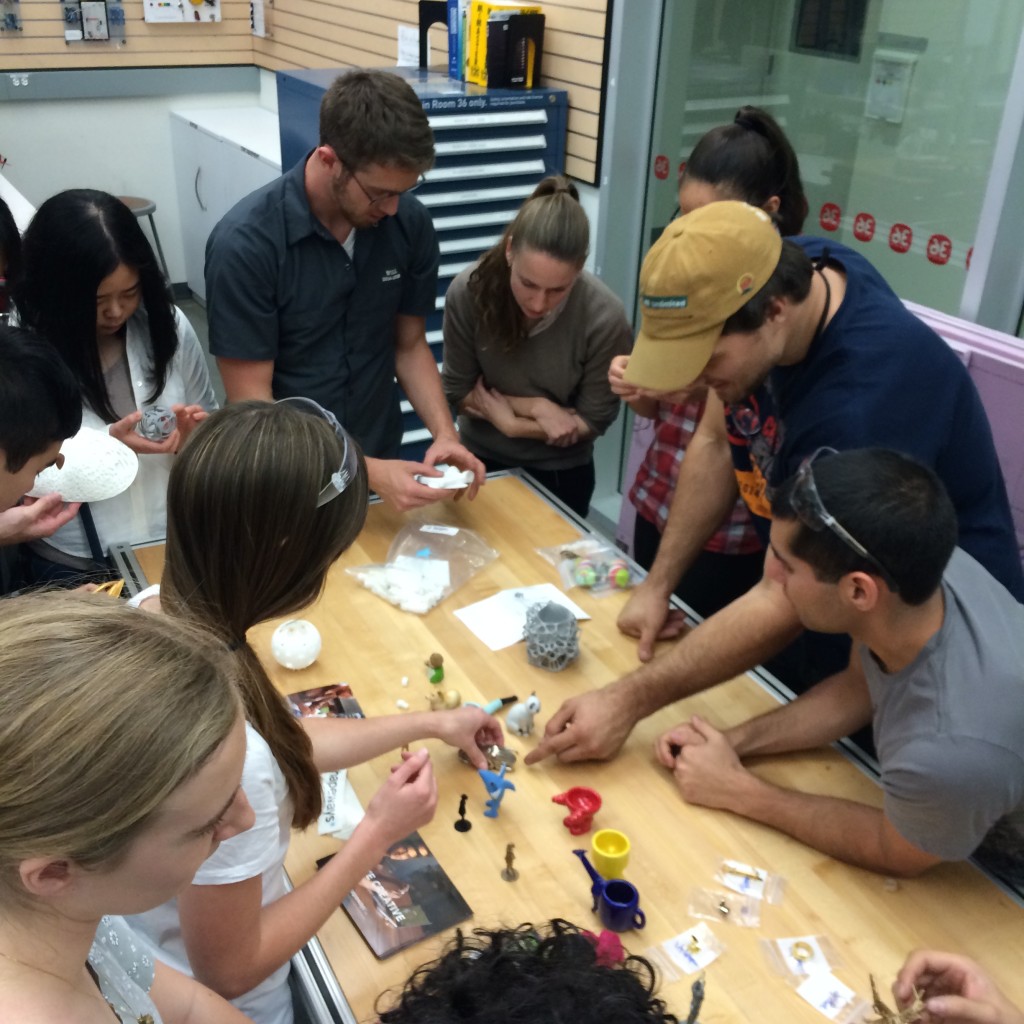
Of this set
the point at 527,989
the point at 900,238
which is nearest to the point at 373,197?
the point at 900,238

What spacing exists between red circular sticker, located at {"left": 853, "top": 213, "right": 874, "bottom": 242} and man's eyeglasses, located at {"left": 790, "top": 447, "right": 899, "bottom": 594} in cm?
191

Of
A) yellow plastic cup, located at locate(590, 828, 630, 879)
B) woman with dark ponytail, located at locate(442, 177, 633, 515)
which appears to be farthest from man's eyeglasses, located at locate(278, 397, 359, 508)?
woman with dark ponytail, located at locate(442, 177, 633, 515)

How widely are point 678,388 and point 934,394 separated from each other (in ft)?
1.45

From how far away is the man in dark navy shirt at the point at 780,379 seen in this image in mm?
1658

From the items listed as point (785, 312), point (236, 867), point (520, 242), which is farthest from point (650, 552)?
point (236, 867)

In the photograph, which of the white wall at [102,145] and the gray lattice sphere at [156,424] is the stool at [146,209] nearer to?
the white wall at [102,145]

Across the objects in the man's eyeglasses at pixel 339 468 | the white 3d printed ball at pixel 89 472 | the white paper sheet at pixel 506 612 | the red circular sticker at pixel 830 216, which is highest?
the red circular sticker at pixel 830 216

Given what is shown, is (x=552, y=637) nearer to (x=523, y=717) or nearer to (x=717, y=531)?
(x=523, y=717)

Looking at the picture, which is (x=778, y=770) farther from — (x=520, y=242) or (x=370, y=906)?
(x=520, y=242)

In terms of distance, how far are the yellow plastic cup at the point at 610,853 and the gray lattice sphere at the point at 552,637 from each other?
455 mm

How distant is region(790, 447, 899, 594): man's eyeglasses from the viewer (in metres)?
1.36

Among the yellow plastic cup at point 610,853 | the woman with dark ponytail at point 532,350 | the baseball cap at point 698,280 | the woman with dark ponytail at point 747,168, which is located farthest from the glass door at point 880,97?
the yellow plastic cup at point 610,853

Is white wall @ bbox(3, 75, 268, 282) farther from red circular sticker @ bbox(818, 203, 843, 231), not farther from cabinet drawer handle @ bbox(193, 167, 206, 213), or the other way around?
red circular sticker @ bbox(818, 203, 843, 231)

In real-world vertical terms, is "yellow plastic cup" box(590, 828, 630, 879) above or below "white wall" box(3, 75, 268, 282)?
below
